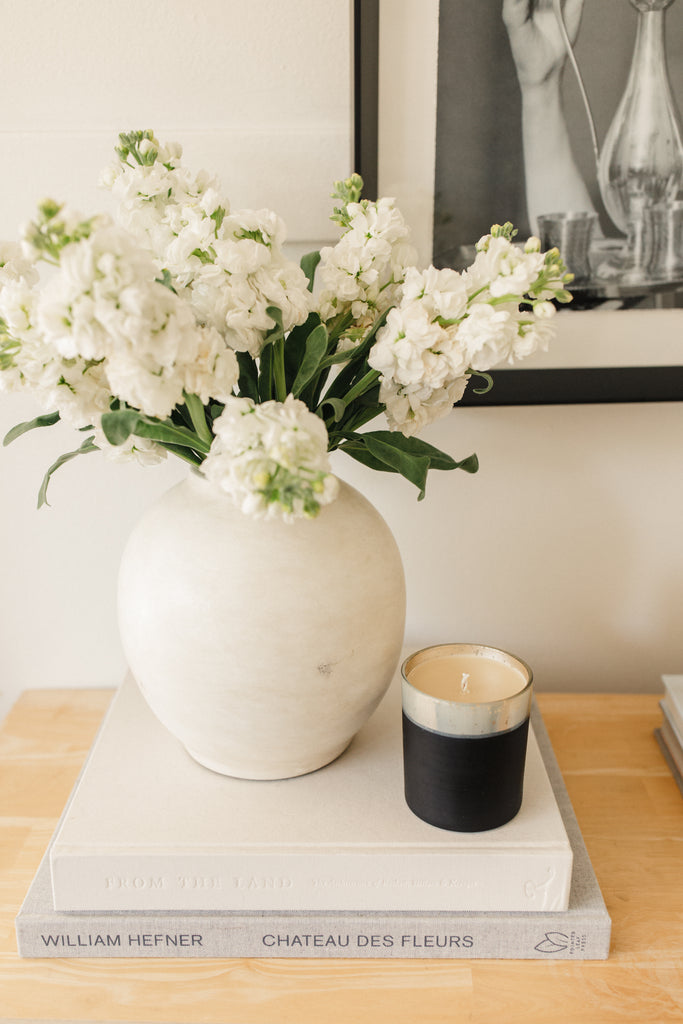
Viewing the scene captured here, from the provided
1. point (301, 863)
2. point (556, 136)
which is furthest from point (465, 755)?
point (556, 136)

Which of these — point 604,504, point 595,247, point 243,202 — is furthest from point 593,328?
point 243,202

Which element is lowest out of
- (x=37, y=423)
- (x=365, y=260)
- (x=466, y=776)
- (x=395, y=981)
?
(x=395, y=981)

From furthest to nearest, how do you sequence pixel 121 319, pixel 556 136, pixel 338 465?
pixel 338 465
pixel 556 136
pixel 121 319

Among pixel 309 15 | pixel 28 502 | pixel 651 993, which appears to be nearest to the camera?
pixel 651 993

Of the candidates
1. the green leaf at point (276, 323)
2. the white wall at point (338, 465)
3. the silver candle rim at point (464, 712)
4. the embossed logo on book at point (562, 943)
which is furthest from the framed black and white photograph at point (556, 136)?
the embossed logo on book at point (562, 943)

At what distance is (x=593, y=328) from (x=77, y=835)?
0.56 metres

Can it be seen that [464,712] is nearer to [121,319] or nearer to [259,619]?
[259,619]

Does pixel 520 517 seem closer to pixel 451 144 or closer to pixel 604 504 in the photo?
pixel 604 504

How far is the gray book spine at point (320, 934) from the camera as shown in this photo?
518 millimetres

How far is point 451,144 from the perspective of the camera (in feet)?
2.15

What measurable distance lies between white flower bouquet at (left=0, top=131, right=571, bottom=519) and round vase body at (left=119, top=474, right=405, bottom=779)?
57 millimetres

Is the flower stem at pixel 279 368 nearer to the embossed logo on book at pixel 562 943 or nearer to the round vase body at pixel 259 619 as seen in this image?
the round vase body at pixel 259 619

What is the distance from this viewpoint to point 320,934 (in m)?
0.52

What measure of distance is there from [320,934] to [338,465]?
1.28 feet
